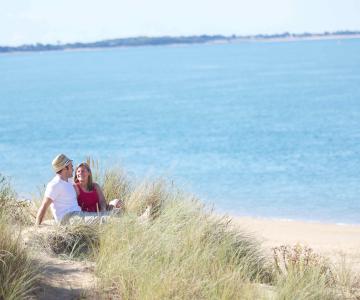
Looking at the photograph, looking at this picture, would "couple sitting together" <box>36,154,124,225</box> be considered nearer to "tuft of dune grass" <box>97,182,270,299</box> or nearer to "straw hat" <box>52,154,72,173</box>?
"straw hat" <box>52,154,72,173</box>

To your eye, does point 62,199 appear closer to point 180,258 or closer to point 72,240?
point 72,240

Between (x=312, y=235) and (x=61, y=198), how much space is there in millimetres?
7196

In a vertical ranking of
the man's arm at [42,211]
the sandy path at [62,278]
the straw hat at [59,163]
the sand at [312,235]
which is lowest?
the sand at [312,235]

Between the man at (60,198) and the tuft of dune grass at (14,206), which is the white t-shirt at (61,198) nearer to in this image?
the man at (60,198)

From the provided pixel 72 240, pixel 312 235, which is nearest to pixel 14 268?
pixel 72 240

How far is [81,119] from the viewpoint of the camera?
162ft

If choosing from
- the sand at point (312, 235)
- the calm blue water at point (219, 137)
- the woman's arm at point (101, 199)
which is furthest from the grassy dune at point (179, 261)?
the sand at point (312, 235)

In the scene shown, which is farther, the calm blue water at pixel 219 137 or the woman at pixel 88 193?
the calm blue water at pixel 219 137

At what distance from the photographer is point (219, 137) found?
124 feet

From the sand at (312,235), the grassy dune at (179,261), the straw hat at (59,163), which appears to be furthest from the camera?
the sand at (312,235)

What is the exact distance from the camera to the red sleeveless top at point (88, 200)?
31.4 feet

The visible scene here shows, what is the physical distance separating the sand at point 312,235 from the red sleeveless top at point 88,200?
9.77 feet

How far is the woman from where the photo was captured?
31.1 feet

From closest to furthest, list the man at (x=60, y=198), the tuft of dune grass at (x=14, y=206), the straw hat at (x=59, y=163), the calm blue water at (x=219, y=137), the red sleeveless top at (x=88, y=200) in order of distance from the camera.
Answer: the tuft of dune grass at (x=14, y=206)
the man at (x=60, y=198)
the straw hat at (x=59, y=163)
the red sleeveless top at (x=88, y=200)
the calm blue water at (x=219, y=137)
